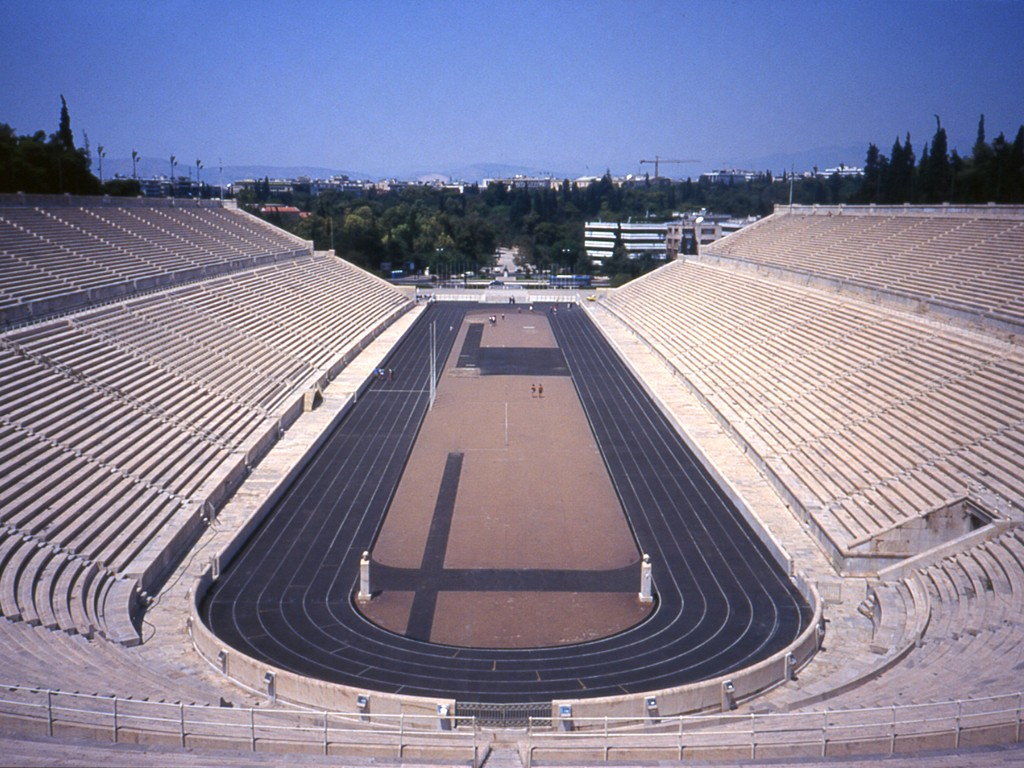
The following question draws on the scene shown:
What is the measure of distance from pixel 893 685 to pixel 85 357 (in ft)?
59.8

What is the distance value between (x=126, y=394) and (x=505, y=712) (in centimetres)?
1372

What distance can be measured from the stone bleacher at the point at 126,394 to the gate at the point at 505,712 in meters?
5.01

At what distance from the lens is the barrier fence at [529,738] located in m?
8.59

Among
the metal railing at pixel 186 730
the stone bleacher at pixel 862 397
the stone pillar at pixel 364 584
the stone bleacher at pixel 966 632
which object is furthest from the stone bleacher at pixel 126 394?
the stone bleacher at pixel 862 397

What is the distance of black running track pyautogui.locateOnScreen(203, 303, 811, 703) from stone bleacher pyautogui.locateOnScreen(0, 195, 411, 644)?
1649mm

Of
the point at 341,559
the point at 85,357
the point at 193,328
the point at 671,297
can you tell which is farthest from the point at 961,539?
the point at 671,297

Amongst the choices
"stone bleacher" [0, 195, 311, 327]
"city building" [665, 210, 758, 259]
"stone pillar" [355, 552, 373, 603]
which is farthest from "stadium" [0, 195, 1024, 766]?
"city building" [665, 210, 758, 259]

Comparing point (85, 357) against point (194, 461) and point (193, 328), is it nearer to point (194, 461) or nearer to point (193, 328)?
point (194, 461)

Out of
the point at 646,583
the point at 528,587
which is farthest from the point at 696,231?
the point at 646,583

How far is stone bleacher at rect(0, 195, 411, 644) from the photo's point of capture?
1471 cm

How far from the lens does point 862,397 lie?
2270 centimetres

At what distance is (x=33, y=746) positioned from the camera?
25.8ft

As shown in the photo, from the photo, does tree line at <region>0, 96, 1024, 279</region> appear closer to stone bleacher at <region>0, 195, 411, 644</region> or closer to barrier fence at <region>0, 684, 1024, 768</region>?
stone bleacher at <region>0, 195, 411, 644</region>

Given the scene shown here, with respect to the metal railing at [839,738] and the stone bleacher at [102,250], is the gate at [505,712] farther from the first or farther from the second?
the stone bleacher at [102,250]
